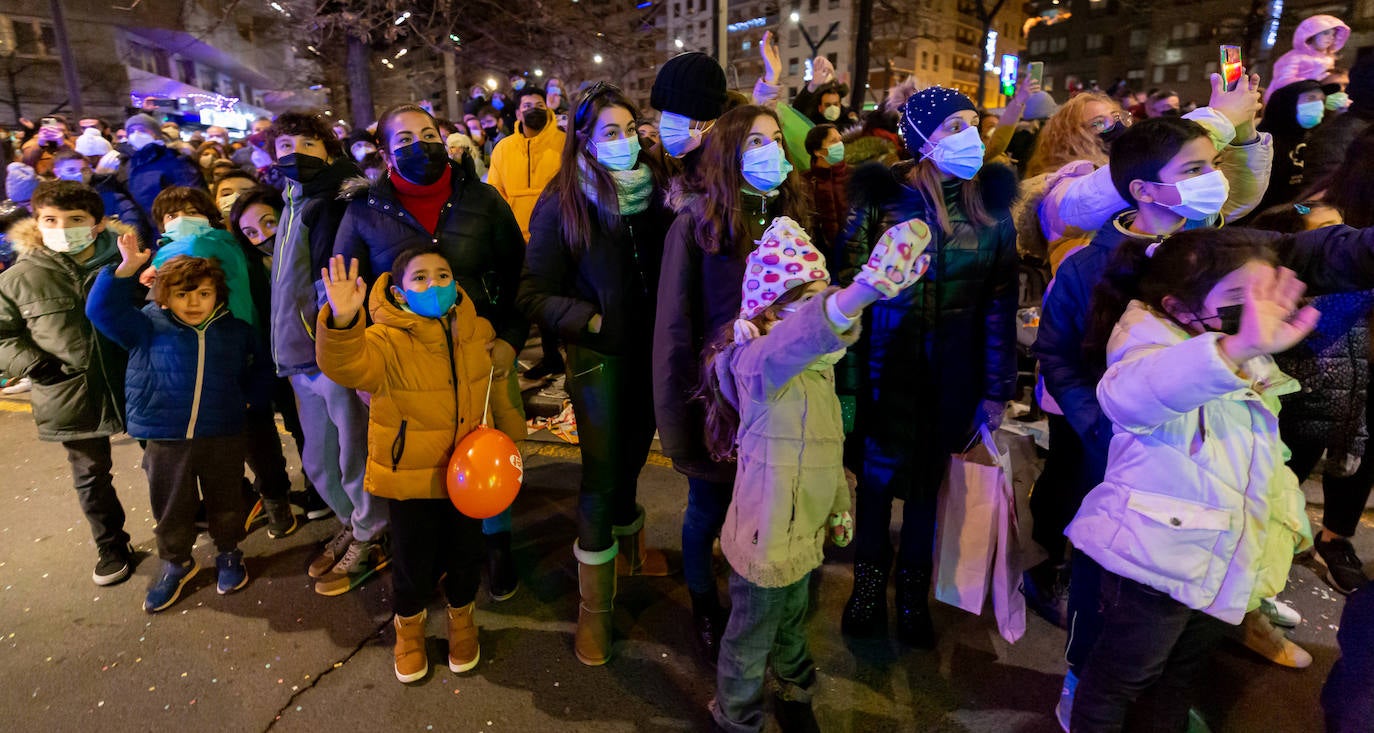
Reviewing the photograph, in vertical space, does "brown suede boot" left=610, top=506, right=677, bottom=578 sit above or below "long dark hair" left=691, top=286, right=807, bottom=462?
below

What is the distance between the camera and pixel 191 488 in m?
3.46

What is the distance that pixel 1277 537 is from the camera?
199cm

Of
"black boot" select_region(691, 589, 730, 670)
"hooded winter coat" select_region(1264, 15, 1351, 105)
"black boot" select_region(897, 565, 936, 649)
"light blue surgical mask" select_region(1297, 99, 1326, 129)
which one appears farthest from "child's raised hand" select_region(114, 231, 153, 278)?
"hooded winter coat" select_region(1264, 15, 1351, 105)

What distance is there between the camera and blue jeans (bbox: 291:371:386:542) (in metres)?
3.37

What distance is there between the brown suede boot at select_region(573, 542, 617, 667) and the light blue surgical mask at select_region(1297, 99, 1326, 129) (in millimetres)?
5073

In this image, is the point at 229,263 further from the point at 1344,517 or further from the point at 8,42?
the point at 8,42

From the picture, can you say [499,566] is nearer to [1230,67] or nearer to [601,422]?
[601,422]

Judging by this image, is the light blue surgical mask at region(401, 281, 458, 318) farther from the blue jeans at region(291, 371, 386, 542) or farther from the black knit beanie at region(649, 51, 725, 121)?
the black knit beanie at region(649, 51, 725, 121)

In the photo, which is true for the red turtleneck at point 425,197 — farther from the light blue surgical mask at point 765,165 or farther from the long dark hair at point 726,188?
the light blue surgical mask at point 765,165

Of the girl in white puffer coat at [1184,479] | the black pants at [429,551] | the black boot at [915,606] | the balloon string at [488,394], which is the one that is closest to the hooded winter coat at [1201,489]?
the girl in white puffer coat at [1184,479]

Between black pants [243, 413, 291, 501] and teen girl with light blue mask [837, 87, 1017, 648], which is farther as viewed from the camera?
black pants [243, 413, 291, 501]

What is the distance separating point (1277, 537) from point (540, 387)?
5.19 meters

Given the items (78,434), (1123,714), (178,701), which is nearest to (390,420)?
(178,701)

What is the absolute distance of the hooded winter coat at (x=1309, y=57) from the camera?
502 centimetres
